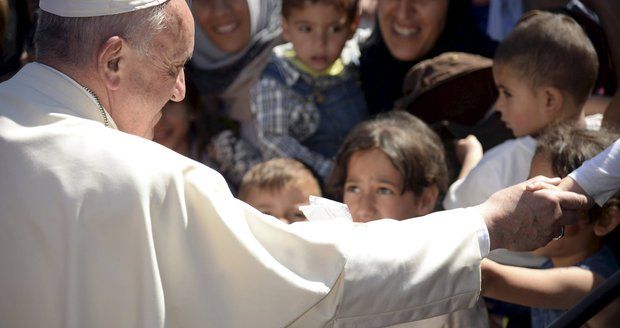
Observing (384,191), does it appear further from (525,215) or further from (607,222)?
(525,215)

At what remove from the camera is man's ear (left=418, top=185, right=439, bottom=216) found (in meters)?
4.88

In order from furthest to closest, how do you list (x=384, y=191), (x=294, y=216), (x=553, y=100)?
(x=294, y=216) < (x=384, y=191) < (x=553, y=100)

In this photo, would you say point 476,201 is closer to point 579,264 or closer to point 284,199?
point 579,264

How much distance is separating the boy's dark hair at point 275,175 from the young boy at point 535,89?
0.90m

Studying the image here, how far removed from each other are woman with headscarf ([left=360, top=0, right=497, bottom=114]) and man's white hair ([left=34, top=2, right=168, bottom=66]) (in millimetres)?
2442

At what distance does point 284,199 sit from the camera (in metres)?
5.21

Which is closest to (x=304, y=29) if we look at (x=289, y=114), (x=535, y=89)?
(x=289, y=114)

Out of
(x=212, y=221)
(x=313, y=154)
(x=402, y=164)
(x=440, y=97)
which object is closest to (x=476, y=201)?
(x=402, y=164)

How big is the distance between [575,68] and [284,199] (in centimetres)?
152

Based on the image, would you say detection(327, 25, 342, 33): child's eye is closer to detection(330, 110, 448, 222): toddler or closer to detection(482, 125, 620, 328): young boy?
detection(330, 110, 448, 222): toddler

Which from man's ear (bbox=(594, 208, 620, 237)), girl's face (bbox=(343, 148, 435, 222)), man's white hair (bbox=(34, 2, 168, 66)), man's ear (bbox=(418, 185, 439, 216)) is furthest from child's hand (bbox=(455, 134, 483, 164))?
man's white hair (bbox=(34, 2, 168, 66))

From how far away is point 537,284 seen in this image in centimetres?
382

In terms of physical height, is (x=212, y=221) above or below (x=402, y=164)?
above

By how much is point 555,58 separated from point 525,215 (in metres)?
1.39
